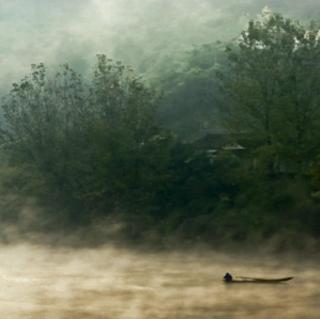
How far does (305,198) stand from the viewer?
4609 cm

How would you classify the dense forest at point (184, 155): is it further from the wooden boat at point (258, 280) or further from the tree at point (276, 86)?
the wooden boat at point (258, 280)

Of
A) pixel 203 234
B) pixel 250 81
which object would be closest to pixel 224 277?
pixel 203 234

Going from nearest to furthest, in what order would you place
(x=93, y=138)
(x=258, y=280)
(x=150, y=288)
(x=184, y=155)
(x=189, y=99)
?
1. (x=258, y=280)
2. (x=150, y=288)
3. (x=184, y=155)
4. (x=93, y=138)
5. (x=189, y=99)

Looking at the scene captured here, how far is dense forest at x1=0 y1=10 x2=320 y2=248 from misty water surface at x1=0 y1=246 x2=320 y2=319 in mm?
4967

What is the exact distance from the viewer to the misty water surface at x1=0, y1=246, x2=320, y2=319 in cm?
2764

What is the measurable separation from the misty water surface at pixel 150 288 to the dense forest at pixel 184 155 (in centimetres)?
497

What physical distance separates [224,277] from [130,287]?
4.89 m

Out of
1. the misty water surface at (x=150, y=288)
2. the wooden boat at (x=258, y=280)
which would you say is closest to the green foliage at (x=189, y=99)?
the misty water surface at (x=150, y=288)

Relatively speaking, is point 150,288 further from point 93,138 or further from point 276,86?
point 93,138

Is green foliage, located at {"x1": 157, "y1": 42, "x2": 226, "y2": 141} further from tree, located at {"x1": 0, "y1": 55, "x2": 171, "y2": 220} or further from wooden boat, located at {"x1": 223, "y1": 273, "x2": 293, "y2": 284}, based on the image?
wooden boat, located at {"x1": 223, "y1": 273, "x2": 293, "y2": 284}

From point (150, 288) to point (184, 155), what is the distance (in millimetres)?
21402

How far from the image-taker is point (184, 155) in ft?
176

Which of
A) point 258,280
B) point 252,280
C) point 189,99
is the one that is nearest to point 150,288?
point 252,280

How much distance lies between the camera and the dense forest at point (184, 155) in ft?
156
